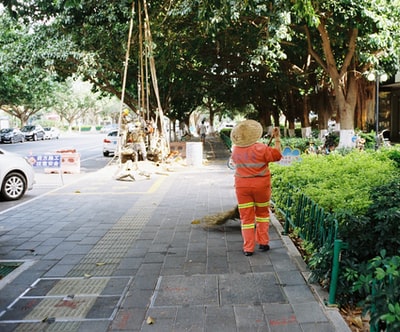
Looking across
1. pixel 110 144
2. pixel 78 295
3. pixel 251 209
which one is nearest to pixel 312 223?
pixel 251 209

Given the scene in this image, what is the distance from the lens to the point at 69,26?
58.2 ft

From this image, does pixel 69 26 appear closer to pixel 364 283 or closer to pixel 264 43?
pixel 264 43

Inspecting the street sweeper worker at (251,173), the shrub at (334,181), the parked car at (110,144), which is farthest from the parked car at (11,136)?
the street sweeper worker at (251,173)

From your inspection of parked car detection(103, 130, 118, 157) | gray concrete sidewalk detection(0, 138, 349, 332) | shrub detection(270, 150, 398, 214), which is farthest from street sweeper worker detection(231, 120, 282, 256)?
parked car detection(103, 130, 118, 157)

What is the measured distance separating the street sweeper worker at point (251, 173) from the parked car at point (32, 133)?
39.1 meters

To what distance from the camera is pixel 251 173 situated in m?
5.29

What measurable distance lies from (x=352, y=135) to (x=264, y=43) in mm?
4340

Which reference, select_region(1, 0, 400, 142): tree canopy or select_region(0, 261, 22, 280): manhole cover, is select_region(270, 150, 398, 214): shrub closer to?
select_region(1, 0, 400, 142): tree canopy

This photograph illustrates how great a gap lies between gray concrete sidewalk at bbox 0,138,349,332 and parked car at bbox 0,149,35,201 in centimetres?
156

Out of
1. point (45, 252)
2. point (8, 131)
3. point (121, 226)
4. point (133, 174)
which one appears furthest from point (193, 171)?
point (8, 131)

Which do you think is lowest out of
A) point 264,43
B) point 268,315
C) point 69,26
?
point 268,315

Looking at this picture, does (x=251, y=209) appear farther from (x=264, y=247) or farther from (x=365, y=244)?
(x=365, y=244)

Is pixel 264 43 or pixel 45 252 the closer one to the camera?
pixel 45 252

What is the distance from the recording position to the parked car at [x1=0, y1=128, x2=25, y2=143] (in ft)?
119
